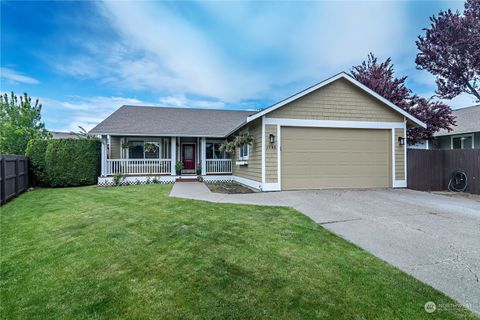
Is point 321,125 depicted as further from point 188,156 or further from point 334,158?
point 188,156

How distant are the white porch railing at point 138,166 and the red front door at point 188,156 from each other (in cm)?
144

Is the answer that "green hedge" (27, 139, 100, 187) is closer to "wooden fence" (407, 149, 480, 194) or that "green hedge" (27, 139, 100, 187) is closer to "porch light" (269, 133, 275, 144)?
"porch light" (269, 133, 275, 144)

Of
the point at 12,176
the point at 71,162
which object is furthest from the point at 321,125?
the point at 71,162

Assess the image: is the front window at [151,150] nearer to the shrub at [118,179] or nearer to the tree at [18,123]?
the shrub at [118,179]

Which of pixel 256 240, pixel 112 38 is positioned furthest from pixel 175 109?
pixel 256 240

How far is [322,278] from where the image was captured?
288cm

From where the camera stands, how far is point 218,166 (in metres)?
15.1

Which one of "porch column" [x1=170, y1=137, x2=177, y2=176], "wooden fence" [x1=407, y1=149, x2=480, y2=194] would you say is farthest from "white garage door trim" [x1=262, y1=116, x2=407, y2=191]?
"porch column" [x1=170, y1=137, x2=177, y2=176]

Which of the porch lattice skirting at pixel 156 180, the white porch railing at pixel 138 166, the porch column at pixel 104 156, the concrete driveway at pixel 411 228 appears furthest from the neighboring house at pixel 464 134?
the porch column at pixel 104 156

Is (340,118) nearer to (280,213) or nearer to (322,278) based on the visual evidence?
(280,213)

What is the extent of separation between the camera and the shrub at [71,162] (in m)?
12.1

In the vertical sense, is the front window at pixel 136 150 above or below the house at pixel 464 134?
below

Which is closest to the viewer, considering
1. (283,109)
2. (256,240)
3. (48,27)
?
(256,240)

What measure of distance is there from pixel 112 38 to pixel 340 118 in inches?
449
